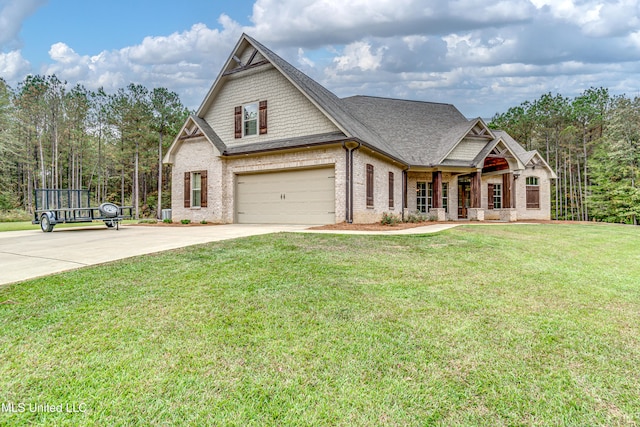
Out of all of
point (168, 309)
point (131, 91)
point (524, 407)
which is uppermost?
point (131, 91)

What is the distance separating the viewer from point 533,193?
19766 millimetres

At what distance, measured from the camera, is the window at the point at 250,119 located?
45.7 feet

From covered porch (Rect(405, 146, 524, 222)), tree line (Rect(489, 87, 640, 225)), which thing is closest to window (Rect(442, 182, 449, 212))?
covered porch (Rect(405, 146, 524, 222))

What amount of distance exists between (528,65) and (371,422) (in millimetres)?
28803

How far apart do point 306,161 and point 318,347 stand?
10331mm

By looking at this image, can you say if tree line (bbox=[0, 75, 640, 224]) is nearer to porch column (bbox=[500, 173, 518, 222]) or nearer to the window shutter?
porch column (bbox=[500, 173, 518, 222])

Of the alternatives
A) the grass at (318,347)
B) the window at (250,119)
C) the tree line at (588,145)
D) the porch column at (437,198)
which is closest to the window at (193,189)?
the window at (250,119)

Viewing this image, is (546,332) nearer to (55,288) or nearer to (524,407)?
(524,407)

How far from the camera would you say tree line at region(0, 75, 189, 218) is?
93.2 ft

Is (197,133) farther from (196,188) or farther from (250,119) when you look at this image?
(250,119)

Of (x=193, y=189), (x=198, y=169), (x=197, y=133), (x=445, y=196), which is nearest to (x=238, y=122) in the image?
(x=197, y=133)

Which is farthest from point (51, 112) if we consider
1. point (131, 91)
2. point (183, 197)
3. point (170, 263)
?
point (170, 263)

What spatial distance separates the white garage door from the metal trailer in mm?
4659

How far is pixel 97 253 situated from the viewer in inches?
230
